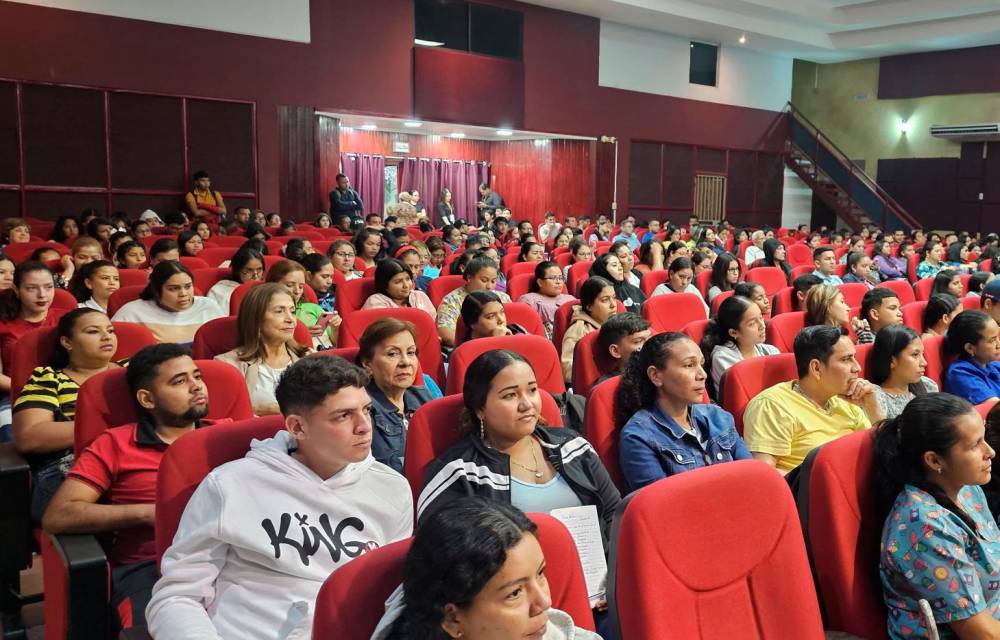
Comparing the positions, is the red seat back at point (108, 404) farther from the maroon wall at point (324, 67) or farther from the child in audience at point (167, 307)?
the maroon wall at point (324, 67)

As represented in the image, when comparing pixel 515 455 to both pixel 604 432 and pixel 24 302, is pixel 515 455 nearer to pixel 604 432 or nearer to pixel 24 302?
pixel 604 432

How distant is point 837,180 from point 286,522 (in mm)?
18343

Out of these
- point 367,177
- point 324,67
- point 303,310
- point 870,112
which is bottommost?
point 303,310

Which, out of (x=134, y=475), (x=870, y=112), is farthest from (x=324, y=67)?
(x=870, y=112)

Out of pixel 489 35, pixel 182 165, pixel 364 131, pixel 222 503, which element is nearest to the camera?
pixel 222 503

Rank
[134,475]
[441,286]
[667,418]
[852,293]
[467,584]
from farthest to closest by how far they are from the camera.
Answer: [852,293], [441,286], [667,418], [134,475], [467,584]

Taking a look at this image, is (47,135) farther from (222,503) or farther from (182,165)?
(222,503)

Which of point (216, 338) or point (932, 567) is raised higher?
point (216, 338)

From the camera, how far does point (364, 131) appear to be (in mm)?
15430

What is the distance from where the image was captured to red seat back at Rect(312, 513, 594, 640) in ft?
4.33

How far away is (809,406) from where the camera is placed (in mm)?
2863

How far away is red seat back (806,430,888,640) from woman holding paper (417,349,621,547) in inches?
21.7

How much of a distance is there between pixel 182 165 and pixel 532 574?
10.8 meters

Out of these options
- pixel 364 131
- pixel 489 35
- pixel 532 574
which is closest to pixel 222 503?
pixel 532 574
